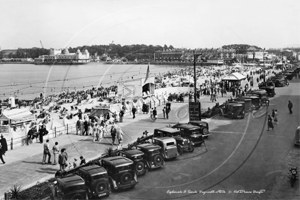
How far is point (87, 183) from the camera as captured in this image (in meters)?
9.05

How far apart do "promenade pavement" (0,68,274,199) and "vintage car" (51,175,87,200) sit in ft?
7.18

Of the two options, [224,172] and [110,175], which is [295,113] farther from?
[110,175]

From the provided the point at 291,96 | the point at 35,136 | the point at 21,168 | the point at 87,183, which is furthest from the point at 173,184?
the point at 291,96

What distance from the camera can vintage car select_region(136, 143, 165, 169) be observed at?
11430mm

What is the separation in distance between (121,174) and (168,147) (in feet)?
11.1

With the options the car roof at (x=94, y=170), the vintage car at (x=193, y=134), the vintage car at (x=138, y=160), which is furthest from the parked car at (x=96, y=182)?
the vintage car at (x=193, y=134)

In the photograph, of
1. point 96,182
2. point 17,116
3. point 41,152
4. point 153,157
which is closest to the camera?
point 96,182

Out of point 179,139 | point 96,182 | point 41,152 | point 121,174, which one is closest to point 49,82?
point 41,152

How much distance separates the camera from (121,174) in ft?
31.3

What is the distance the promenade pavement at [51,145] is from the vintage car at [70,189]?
7.18ft

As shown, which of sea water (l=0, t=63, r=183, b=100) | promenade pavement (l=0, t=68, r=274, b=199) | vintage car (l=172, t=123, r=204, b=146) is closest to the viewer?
promenade pavement (l=0, t=68, r=274, b=199)

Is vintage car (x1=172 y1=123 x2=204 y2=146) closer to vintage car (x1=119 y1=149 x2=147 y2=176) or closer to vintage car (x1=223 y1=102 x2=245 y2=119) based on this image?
vintage car (x1=119 y1=149 x2=147 y2=176)

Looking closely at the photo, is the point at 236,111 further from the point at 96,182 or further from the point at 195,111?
the point at 96,182

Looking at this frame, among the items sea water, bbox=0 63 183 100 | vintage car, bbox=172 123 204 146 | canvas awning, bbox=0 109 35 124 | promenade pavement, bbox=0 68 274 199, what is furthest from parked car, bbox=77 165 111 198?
sea water, bbox=0 63 183 100
